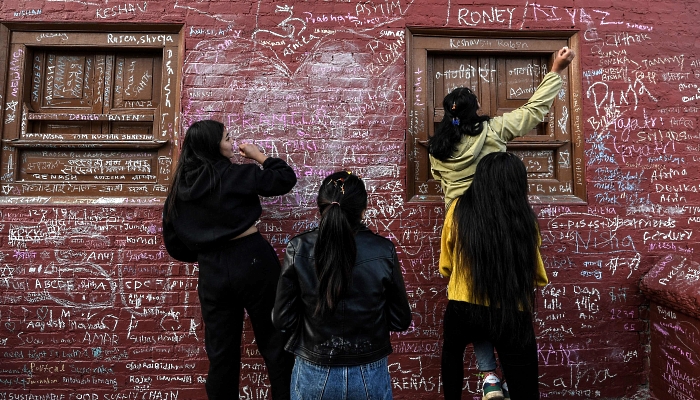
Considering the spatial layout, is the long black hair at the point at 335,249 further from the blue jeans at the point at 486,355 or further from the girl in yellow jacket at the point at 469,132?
the blue jeans at the point at 486,355

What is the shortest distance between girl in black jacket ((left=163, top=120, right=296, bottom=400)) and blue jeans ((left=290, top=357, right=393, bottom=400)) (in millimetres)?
863

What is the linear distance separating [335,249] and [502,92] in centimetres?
268

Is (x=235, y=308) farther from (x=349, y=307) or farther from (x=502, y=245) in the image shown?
(x=502, y=245)

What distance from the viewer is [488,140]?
2.85 meters

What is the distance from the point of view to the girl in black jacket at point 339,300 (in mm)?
1904

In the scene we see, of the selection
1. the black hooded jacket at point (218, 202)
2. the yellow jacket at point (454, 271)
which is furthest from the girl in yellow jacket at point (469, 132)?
the black hooded jacket at point (218, 202)

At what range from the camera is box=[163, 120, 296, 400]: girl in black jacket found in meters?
2.69

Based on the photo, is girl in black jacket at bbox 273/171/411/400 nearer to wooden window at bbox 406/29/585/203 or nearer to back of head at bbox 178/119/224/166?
back of head at bbox 178/119/224/166

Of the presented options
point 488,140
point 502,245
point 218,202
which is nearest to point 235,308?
point 218,202

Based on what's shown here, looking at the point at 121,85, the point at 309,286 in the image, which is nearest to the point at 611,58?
the point at 309,286

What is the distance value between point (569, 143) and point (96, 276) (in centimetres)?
417

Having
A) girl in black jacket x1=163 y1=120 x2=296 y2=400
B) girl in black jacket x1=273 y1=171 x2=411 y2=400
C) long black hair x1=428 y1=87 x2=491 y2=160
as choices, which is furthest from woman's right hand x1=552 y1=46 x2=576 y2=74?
girl in black jacket x1=163 y1=120 x2=296 y2=400

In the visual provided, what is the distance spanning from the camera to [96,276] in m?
3.45

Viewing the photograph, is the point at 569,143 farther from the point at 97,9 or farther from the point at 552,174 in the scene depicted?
the point at 97,9
